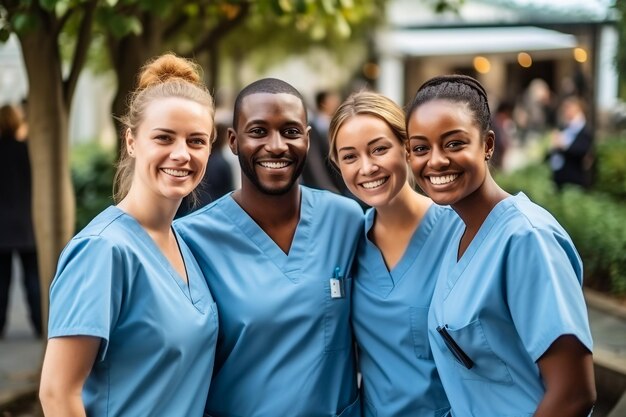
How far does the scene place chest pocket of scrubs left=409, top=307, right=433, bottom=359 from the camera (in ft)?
9.17

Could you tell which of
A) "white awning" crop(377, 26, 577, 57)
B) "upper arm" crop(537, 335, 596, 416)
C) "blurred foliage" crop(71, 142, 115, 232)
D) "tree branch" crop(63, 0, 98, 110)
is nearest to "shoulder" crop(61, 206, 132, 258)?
"upper arm" crop(537, 335, 596, 416)

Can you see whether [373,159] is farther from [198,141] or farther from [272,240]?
[198,141]

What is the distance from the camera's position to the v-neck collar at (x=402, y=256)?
2.93 meters

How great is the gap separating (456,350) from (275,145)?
2.87 ft

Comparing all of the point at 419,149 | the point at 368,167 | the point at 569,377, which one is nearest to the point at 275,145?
the point at 368,167

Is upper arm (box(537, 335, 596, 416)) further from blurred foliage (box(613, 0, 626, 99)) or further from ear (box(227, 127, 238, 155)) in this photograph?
blurred foliage (box(613, 0, 626, 99))

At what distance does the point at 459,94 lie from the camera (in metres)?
2.51

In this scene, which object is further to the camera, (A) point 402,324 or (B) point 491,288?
(A) point 402,324

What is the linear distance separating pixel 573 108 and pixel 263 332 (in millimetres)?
8944

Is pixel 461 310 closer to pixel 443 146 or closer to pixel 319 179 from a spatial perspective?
pixel 443 146

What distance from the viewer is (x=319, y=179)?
8.01 metres

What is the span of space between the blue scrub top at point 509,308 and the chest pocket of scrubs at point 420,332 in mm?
230

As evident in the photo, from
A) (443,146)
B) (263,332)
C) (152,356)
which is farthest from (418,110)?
(152,356)

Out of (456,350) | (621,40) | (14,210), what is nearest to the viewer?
(456,350)
